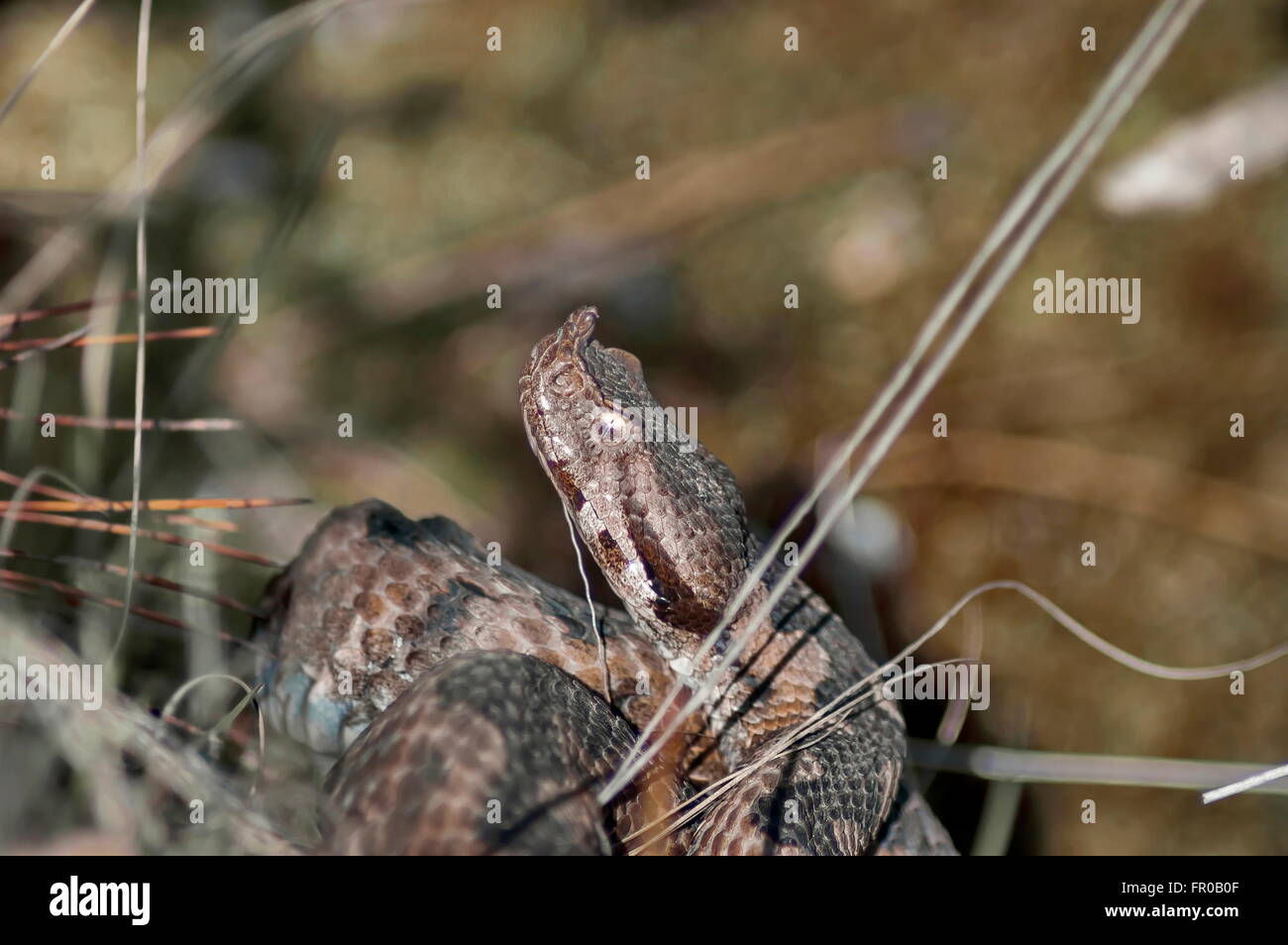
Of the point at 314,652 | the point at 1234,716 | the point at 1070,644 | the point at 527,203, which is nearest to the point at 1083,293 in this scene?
the point at 1070,644

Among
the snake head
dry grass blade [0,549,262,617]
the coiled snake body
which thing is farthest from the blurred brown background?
the snake head

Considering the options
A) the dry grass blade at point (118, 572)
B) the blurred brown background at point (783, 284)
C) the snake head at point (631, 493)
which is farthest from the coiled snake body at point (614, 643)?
the blurred brown background at point (783, 284)

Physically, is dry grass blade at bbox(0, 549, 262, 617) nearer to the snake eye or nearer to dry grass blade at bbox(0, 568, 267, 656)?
dry grass blade at bbox(0, 568, 267, 656)

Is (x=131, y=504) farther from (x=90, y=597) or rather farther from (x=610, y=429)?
(x=610, y=429)

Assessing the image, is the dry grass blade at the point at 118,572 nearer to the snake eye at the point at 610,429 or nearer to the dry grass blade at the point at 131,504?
the dry grass blade at the point at 131,504

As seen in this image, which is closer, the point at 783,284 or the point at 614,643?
the point at 614,643

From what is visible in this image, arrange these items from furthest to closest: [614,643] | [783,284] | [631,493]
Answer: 1. [783,284]
2. [614,643]
3. [631,493]

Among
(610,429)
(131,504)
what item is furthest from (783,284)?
(131,504)
